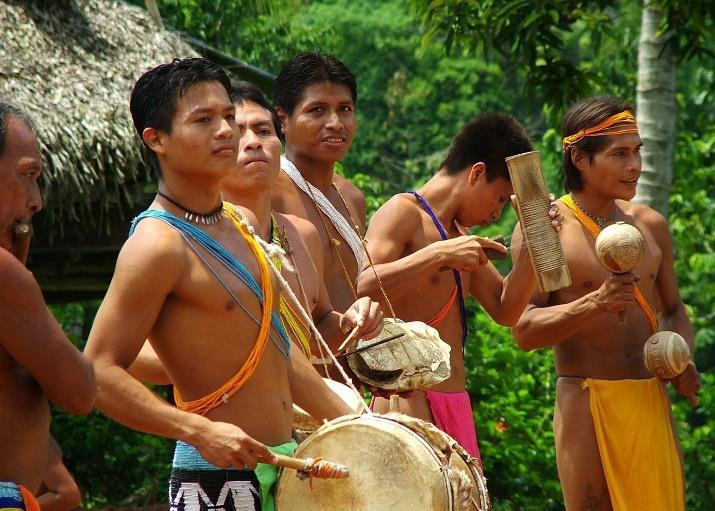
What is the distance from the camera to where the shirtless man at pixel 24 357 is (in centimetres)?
339

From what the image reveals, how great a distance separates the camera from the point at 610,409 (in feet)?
20.9

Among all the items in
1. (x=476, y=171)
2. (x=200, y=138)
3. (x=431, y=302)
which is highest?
(x=476, y=171)

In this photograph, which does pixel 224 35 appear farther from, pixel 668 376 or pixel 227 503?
pixel 227 503

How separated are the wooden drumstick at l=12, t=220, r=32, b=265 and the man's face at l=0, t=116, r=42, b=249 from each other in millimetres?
13

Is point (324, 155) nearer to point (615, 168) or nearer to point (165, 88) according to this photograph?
point (615, 168)

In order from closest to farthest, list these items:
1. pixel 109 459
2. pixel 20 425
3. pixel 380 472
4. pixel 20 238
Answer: pixel 20 425 < pixel 20 238 < pixel 380 472 < pixel 109 459

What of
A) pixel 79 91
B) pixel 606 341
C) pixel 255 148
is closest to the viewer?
pixel 255 148

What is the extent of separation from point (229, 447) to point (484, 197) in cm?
293

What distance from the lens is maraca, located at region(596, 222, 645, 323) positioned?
19.7ft

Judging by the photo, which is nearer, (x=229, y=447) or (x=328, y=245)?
(x=229, y=447)

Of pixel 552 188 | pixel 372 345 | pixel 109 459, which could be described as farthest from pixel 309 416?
pixel 552 188

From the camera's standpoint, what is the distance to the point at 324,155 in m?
5.89

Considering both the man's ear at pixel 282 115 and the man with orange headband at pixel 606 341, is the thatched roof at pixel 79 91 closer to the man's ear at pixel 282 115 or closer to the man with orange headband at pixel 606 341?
the man's ear at pixel 282 115

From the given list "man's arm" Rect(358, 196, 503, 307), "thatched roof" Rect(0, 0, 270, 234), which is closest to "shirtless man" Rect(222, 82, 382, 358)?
"man's arm" Rect(358, 196, 503, 307)
